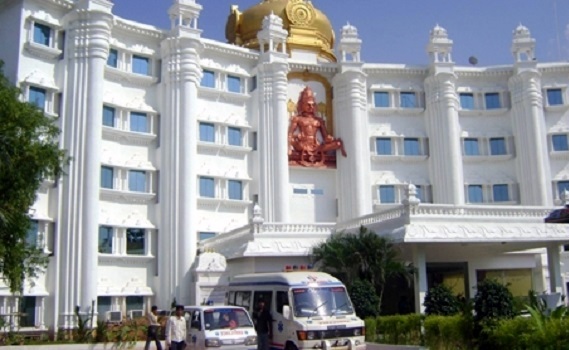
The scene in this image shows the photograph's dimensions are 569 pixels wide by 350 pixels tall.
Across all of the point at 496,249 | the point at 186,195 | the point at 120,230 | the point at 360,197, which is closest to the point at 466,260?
the point at 496,249

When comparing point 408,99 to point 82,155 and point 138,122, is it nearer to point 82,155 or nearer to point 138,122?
point 138,122

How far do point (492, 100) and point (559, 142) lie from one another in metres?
4.89

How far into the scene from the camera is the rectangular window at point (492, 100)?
43531mm

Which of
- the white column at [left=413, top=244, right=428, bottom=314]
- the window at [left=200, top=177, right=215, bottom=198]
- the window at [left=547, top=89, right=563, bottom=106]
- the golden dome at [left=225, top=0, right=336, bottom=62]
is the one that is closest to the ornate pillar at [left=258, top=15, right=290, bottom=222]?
the window at [left=200, top=177, right=215, bottom=198]

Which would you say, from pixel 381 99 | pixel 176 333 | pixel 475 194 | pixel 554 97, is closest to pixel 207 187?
pixel 381 99

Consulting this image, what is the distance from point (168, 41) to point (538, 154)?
911 inches

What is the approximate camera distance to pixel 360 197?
3944 centimetres

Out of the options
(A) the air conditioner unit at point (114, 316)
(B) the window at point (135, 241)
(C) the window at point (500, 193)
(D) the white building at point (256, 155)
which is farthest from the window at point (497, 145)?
(A) the air conditioner unit at point (114, 316)

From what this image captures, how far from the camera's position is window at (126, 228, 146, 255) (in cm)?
3494

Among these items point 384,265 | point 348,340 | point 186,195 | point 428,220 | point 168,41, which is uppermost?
point 168,41

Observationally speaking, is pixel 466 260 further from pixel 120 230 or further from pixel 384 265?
pixel 120 230

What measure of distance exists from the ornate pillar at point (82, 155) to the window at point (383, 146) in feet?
56.6

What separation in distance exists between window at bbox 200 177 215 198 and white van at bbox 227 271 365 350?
17.9 m

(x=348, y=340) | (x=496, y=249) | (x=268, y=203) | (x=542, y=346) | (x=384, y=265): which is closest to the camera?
(x=542, y=346)
